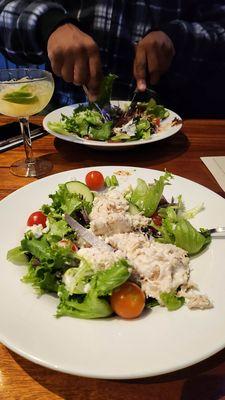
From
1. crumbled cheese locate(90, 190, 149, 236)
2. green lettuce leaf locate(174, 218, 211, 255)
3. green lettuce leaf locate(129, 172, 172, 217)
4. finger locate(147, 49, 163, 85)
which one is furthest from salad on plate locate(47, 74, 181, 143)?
green lettuce leaf locate(174, 218, 211, 255)

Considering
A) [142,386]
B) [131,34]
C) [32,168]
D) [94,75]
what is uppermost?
[131,34]

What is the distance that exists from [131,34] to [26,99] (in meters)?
1.66

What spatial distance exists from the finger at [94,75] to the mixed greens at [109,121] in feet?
0.14

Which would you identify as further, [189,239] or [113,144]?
[113,144]

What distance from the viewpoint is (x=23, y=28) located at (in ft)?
8.33

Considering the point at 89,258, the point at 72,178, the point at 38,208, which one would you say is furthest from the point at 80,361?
the point at 72,178

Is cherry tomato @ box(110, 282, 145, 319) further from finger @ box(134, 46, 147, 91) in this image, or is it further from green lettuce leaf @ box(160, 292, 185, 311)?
finger @ box(134, 46, 147, 91)

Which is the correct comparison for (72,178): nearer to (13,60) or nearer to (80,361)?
(80,361)

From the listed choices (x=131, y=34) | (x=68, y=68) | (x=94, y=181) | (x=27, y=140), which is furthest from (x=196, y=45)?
Answer: (x=94, y=181)

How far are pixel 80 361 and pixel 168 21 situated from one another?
9.52ft

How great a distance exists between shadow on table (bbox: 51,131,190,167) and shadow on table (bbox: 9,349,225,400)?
3.58 feet

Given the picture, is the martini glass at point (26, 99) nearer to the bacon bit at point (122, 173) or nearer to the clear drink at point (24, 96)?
the clear drink at point (24, 96)

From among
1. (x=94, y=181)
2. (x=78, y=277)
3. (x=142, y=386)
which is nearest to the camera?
(x=142, y=386)

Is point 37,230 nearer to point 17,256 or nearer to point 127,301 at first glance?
point 17,256
